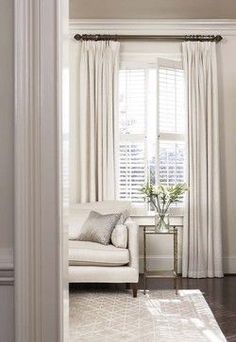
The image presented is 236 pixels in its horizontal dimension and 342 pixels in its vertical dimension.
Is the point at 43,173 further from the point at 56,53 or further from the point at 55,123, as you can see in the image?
the point at 56,53

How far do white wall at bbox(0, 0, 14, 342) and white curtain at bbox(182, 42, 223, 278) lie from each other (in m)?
4.38

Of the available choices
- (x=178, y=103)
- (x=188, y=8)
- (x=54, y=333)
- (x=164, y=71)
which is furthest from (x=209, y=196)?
(x=54, y=333)

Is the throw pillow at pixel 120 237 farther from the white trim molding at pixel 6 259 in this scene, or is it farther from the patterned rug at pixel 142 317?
the white trim molding at pixel 6 259

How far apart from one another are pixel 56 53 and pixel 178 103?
14.9 feet

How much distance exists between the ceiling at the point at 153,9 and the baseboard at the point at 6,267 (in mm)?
4263

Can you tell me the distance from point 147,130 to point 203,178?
897mm

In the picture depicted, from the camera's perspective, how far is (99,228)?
178 inches

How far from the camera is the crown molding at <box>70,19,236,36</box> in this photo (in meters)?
5.50

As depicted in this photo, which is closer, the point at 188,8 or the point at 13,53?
the point at 13,53

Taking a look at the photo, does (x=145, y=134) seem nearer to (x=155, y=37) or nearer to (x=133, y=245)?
(x=155, y=37)

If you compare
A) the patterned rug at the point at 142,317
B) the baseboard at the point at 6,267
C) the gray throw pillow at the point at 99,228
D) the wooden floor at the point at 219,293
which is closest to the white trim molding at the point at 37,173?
the baseboard at the point at 6,267

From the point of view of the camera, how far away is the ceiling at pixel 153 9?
4.96m

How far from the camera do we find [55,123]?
116 centimetres

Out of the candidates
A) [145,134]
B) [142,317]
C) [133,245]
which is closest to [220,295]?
[133,245]
